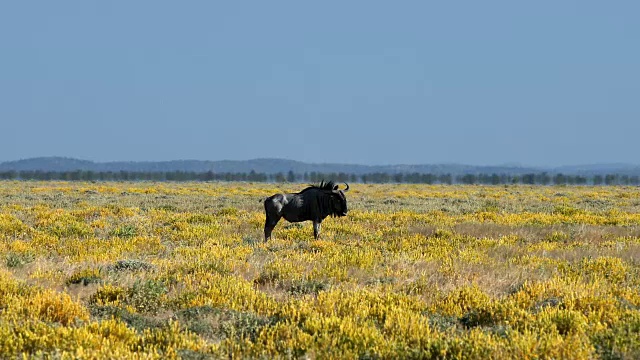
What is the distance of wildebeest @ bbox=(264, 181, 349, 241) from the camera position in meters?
13.4

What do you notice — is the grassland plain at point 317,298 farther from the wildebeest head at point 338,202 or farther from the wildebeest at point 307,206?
the wildebeest head at point 338,202

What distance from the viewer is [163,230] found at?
14781 millimetres

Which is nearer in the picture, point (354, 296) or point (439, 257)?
point (354, 296)

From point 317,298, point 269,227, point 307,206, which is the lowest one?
point 317,298

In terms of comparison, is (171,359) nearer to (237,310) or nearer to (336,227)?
(237,310)

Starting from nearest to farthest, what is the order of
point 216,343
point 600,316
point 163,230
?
point 216,343
point 600,316
point 163,230

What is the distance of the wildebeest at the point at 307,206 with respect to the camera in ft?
44.1

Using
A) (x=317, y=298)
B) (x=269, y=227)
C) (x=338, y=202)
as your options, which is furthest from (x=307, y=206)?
(x=317, y=298)

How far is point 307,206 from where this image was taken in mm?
13852

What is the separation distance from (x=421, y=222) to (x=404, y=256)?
7.95 meters

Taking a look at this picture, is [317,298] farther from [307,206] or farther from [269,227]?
[307,206]

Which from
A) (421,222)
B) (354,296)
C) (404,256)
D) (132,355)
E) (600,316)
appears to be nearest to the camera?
(132,355)

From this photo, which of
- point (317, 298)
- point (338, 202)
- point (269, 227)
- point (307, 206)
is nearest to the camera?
point (317, 298)

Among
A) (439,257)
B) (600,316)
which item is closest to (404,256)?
(439,257)
